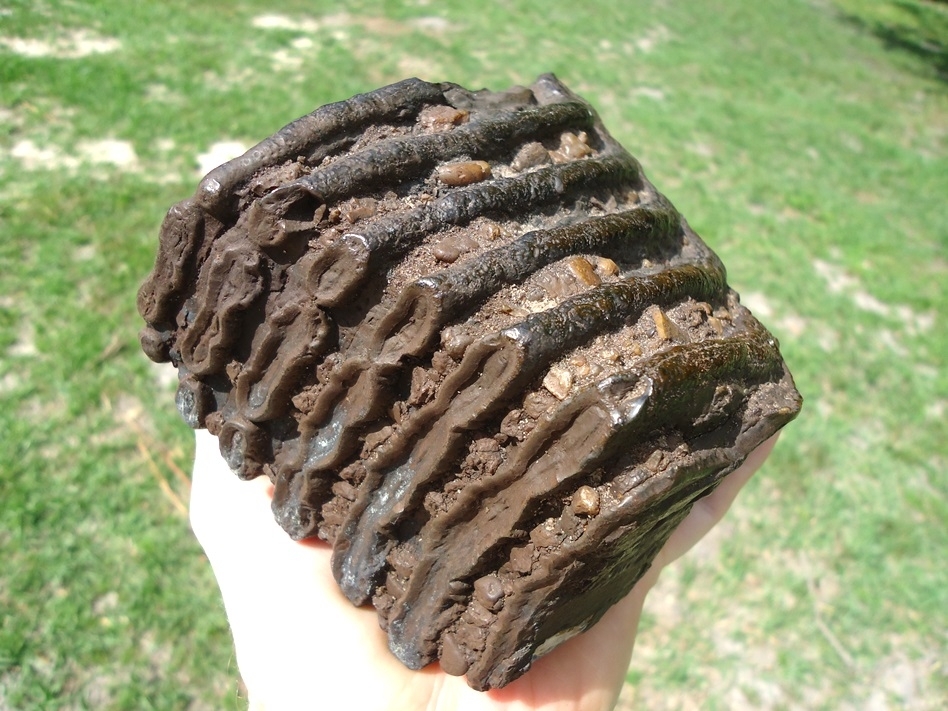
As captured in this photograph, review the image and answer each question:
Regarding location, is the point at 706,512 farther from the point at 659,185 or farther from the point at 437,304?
the point at 659,185

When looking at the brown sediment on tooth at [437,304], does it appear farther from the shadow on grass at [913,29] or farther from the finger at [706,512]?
the shadow on grass at [913,29]

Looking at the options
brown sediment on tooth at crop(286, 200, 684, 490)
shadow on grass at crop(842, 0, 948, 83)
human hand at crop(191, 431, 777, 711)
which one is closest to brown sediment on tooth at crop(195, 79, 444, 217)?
brown sediment on tooth at crop(286, 200, 684, 490)

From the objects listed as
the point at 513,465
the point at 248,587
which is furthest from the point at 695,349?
the point at 248,587

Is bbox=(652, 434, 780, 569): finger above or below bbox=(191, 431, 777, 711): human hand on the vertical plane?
above

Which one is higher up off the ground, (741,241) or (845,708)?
(741,241)

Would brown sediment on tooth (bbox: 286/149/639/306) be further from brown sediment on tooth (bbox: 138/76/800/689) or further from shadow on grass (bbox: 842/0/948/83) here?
shadow on grass (bbox: 842/0/948/83)

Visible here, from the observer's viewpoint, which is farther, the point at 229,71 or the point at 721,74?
the point at 721,74

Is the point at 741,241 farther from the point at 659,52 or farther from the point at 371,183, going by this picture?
the point at 371,183
